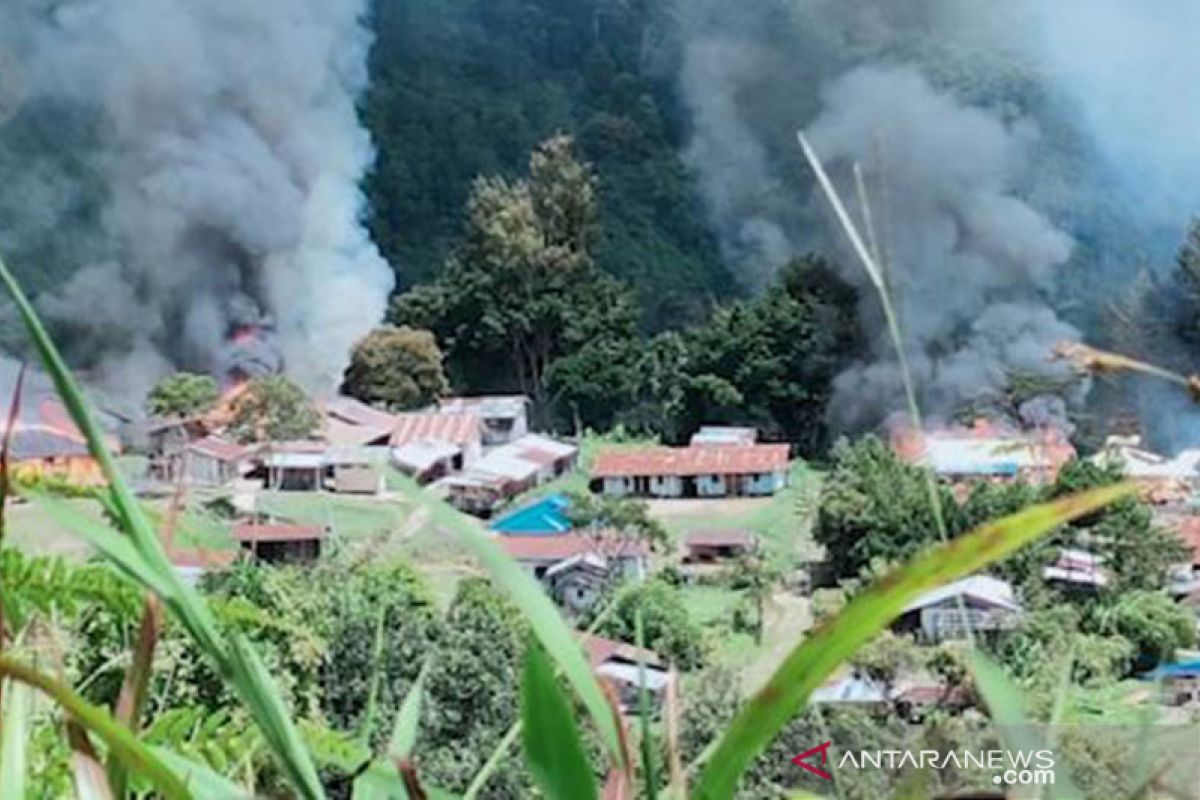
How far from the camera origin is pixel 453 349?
240 inches

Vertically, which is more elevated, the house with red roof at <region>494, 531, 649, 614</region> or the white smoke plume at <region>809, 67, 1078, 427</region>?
the white smoke plume at <region>809, 67, 1078, 427</region>

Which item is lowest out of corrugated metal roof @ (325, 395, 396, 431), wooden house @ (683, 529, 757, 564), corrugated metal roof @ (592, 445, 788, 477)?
wooden house @ (683, 529, 757, 564)

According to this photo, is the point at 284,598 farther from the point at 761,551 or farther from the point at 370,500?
the point at 761,551

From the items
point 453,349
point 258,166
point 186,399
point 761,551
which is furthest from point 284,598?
point 258,166

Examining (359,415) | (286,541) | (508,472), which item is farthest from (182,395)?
(286,541)

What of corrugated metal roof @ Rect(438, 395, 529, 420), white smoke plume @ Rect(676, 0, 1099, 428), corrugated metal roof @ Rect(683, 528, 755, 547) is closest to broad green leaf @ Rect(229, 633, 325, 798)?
corrugated metal roof @ Rect(683, 528, 755, 547)

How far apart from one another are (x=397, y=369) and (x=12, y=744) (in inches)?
223

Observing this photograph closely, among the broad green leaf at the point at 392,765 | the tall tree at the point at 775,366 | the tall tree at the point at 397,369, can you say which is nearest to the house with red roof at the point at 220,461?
the tall tree at the point at 397,369

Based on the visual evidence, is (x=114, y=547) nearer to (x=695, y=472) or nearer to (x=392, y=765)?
(x=392, y=765)

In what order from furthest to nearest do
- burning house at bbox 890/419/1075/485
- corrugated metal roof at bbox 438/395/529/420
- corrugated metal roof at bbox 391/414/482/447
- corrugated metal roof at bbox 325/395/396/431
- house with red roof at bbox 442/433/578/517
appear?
1. corrugated metal roof at bbox 438/395/529/420
2. corrugated metal roof at bbox 325/395/396/431
3. corrugated metal roof at bbox 391/414/482/447
4. house with red roof at bbox 442/433/578/517
5. burning house at bbox 890/419/1075/485

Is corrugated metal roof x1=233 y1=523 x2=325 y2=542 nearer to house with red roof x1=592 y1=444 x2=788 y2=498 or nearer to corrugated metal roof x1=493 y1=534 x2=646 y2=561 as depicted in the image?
corrugated metal roof x1=493 y1=534 x2=646 y2=561

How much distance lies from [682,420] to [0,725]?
5395 millimetres

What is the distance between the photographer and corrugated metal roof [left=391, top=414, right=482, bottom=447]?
5.21 metres

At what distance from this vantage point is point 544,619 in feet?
0.49
